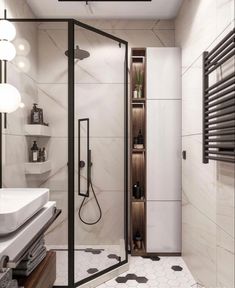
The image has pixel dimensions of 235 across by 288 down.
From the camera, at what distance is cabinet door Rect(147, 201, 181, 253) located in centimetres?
268

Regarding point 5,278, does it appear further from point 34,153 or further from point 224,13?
point 224,13

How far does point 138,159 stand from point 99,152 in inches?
24.3

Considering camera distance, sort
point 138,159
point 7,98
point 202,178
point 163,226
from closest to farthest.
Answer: point 7,98, point 202,178, point 163,226, point 138,159

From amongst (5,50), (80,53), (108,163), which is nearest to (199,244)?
(108,163)

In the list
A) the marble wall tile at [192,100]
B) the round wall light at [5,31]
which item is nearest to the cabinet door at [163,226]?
Answer: the marble wall tile at [192,100]

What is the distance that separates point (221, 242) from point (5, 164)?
64.9 inches

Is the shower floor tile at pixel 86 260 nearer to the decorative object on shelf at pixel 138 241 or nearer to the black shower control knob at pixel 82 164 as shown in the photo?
the decorative object on shelf at pixel 138 241

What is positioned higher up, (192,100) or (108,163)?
(192,100)

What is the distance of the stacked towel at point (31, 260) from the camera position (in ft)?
4.41

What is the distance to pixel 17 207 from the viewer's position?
1127mm

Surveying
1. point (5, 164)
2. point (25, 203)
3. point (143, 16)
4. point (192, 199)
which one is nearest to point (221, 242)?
point (192, 199)

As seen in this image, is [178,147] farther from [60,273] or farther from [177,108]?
[60,273]

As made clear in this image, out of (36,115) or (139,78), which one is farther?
(139,78)

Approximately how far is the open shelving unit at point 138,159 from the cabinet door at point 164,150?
0.41 ft
